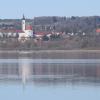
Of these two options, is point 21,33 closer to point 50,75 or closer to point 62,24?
point 62,24

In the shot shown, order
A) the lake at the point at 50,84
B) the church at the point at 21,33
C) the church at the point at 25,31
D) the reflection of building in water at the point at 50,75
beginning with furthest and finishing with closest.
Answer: the church at the point at 25,31, the church at the point at 21,33, the reflection of building in water at the point at 50,75, the lake at the point at 50,84

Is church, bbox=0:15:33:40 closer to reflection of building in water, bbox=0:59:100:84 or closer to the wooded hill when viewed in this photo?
the wooded hill

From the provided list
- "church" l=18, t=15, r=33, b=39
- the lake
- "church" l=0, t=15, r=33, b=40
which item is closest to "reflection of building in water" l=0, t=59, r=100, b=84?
the lake

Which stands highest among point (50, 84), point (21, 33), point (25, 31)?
point (50, 84)

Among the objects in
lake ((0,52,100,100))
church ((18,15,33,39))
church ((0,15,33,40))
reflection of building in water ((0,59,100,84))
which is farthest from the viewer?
church ((18,15,33,39))

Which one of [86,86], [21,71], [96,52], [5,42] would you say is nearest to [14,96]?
[86,86]

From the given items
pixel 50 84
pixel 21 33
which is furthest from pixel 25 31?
pixel 50 84

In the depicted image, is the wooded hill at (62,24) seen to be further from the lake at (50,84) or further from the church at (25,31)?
the lake at (50,84)

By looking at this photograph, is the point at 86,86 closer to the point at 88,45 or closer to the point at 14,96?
the point at 14,96

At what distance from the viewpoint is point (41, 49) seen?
72375mm

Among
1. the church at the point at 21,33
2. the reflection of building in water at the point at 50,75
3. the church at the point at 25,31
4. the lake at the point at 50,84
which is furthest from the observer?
the church at the point at 25,31

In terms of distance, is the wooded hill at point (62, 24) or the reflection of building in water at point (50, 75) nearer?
the reflection of building in water at point (50, 75)

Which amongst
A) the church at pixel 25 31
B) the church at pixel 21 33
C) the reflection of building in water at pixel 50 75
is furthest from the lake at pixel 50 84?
the church at pixel 25 31

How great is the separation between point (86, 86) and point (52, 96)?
9.58 ft
